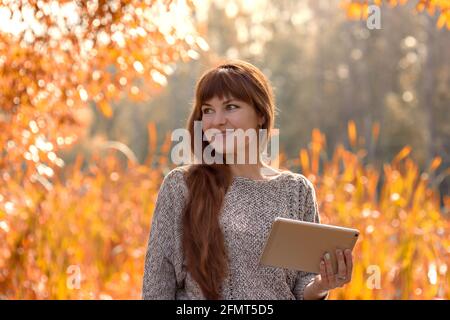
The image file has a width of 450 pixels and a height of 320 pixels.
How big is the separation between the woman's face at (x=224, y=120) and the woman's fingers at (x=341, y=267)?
1.55ft

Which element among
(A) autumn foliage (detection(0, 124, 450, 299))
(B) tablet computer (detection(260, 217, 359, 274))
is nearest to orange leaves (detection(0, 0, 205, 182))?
(A) autumn foliage (detection(0, 124, 450, 299))

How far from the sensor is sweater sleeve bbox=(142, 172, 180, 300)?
7.51ft

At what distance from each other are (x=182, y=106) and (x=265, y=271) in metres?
19.1

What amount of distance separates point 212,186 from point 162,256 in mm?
256

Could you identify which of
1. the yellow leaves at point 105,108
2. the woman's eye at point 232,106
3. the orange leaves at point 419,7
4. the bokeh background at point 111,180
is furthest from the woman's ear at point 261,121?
the yellow leaves at point 105,108

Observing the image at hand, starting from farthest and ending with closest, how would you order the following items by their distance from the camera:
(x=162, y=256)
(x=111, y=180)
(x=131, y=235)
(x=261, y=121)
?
(x=111, y=180)
(x=131, y=235)
(x=261, y=121)
(x=162, y=256)

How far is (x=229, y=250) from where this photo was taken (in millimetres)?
2307

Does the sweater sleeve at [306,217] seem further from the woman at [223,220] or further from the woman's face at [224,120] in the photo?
the woman's face at [224,120]

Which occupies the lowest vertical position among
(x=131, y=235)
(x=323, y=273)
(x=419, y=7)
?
(x=323, y=273)

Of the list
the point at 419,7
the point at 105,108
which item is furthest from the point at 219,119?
the point at 105,108

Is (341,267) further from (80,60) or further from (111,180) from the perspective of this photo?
(111,180)

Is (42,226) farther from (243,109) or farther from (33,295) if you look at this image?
(243,109)

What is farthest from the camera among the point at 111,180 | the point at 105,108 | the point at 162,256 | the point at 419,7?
the point at 111,180
